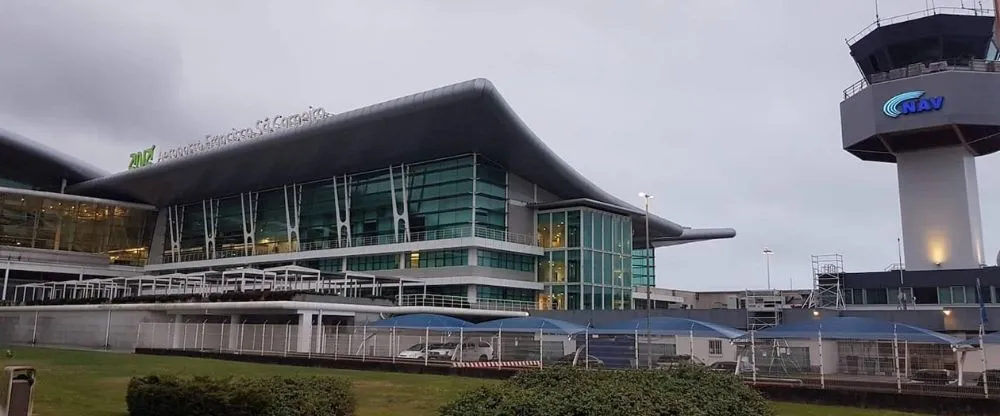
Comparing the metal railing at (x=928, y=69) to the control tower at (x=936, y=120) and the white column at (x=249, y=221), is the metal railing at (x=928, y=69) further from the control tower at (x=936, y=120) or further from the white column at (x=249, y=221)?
the white column at (x=249, y=221)

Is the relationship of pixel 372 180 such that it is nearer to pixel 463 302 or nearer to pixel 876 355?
pixel 463 302

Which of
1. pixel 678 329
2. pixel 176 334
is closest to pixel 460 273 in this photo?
pixel 176 334

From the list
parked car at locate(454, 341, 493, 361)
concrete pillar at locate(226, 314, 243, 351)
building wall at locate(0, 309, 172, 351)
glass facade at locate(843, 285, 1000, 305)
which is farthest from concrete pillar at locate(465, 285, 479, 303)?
glass facade at locate(843, 285, 1000, 305)

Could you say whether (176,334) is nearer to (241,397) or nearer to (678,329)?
(678,329)

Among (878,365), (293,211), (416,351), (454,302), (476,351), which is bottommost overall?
(416,351)

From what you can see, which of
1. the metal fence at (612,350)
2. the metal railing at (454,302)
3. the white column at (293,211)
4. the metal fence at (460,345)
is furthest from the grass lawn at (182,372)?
the white column at (293,211)

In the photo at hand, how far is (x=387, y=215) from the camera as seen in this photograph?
63812mm

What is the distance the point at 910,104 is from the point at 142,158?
244 ft

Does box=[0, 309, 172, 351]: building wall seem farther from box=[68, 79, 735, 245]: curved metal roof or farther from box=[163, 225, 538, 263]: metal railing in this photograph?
box=[163, 225, 538, 263]: metal railing

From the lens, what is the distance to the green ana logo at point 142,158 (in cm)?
8238

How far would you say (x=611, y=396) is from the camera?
10.3 m

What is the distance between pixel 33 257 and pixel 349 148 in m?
42.6

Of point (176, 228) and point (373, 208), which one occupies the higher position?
point (176, 228)

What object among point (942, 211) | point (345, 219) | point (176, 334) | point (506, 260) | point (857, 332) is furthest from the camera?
point (345, 219)
